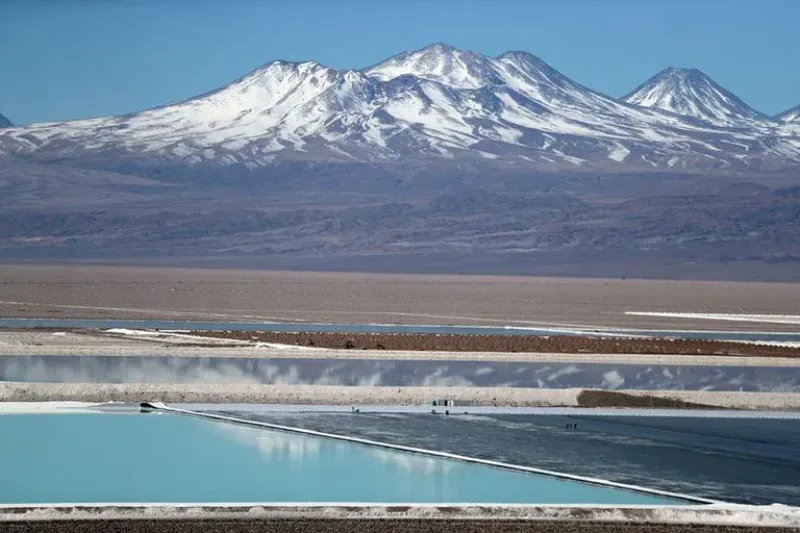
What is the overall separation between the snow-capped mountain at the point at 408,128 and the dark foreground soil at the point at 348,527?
125600 mm

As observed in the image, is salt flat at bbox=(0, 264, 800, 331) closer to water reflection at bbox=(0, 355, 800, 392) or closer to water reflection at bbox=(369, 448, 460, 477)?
water reflection at bbox=(0, 355, 800, 392)

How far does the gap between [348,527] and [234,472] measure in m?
2.31

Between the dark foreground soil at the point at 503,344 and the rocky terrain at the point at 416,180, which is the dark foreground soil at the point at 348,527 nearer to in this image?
the dark foreground soil at the point at 503,344

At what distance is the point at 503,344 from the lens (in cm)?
2558

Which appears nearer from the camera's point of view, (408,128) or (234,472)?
(234,472)

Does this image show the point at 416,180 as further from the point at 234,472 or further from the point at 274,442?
the point at 234,472

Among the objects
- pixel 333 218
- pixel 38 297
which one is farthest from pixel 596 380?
pixel 333 218

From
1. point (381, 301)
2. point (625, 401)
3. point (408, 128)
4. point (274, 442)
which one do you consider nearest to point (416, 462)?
point (274, 442)

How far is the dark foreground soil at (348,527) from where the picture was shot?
10562 mm

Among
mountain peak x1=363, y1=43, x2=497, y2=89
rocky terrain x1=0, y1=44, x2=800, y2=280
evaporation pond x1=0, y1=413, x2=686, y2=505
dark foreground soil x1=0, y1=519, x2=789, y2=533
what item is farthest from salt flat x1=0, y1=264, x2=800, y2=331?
mountain peak x1=363, y1=43, x2=497, y2=89

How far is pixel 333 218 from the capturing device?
10850cm

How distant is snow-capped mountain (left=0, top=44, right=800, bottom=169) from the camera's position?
140m

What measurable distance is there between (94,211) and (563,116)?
2650 inches

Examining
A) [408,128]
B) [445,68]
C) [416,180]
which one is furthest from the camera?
[445,68]
